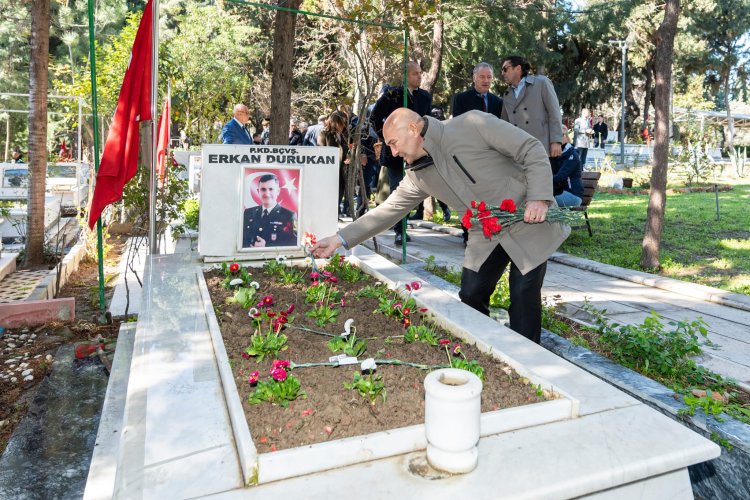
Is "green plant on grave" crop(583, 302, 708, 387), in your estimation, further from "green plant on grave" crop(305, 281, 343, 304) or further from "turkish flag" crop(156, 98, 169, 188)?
"turkish flag" crop(156, 98, 169, 188)

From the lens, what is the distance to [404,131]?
11.0 feet

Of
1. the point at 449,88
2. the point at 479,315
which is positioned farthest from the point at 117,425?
the point at 449,88

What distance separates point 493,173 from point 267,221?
2.22 m

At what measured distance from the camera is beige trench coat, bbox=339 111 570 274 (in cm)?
334

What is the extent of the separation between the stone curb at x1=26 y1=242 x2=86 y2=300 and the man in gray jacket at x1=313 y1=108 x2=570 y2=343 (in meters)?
3.55

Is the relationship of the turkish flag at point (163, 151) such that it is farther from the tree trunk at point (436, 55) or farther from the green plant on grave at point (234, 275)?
the tree trunk at point (436, 55)

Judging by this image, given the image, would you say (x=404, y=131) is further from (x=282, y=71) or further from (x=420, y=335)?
(x=282, y=71)

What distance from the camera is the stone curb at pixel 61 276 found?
5953 mm

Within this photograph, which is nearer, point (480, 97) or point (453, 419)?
point (453, 419)

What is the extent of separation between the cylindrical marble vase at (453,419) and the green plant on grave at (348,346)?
3.41 feet

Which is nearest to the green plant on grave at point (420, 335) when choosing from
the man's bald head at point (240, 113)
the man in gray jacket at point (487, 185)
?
the man in gray jacket at point (487, 185)

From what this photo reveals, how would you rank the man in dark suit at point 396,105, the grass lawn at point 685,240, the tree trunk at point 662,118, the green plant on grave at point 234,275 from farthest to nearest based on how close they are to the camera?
the man in dark suit at point 396,105 → the grass lawn at point 685,240 → the tree trunk at point 662,118 → the green plant on grave at point 234,275

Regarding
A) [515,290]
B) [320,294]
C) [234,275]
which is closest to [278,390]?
[320,294]

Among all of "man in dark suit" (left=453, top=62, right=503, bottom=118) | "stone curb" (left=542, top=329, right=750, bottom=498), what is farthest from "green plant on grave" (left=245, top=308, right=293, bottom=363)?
"man in dark suit" (left=453, top=62, right=503, bottom=118)
